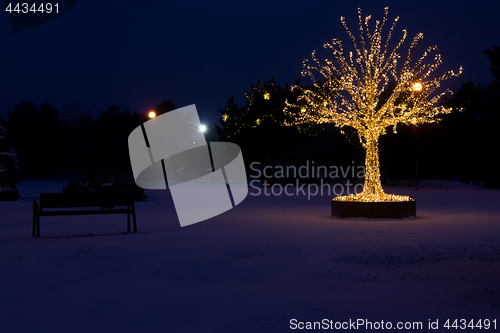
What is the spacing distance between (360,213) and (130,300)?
1008 cm

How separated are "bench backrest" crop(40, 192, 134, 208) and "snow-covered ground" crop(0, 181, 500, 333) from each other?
0.69 m

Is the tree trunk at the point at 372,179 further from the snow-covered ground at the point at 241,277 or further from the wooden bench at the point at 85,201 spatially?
the wooden bench at the point at 85,201

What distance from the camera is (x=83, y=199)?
11805 millimetres

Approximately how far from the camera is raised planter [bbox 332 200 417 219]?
14289mm

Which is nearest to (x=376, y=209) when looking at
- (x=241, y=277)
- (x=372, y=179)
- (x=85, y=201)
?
(x=372, y=179)

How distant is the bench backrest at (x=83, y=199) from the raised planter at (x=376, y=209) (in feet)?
21.0

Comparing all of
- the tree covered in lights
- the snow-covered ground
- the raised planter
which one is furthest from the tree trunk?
the tree covered in lights

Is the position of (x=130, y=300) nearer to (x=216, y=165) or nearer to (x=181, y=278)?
(x=181, y=278)

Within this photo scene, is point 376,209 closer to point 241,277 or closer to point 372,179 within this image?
point 372,179

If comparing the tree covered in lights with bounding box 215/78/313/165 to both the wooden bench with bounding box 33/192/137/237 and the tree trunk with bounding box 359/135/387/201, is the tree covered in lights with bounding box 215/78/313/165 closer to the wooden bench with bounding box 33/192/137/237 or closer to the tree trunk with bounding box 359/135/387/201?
the tree trunk with bounding box 359/135/387/201

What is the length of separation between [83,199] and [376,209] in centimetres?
824

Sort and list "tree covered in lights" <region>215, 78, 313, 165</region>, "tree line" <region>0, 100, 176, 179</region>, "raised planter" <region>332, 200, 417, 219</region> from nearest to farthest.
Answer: "raised planter" <region>332, 200, 417, 219</region>, "tree covered in lights" <region>215, 78, 313, 165</region>, "tree line" <region>0, 100, 176, 179</region>

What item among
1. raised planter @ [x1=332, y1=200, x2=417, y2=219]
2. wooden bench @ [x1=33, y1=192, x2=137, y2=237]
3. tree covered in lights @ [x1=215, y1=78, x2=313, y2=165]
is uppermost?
tree covered in lights @ [x1=215, y1=78, x2=313, y2=165]

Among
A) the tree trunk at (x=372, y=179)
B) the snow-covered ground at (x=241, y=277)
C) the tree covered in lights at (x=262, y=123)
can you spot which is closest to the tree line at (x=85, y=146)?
the tree covered in lights at (x=262, y=123)
